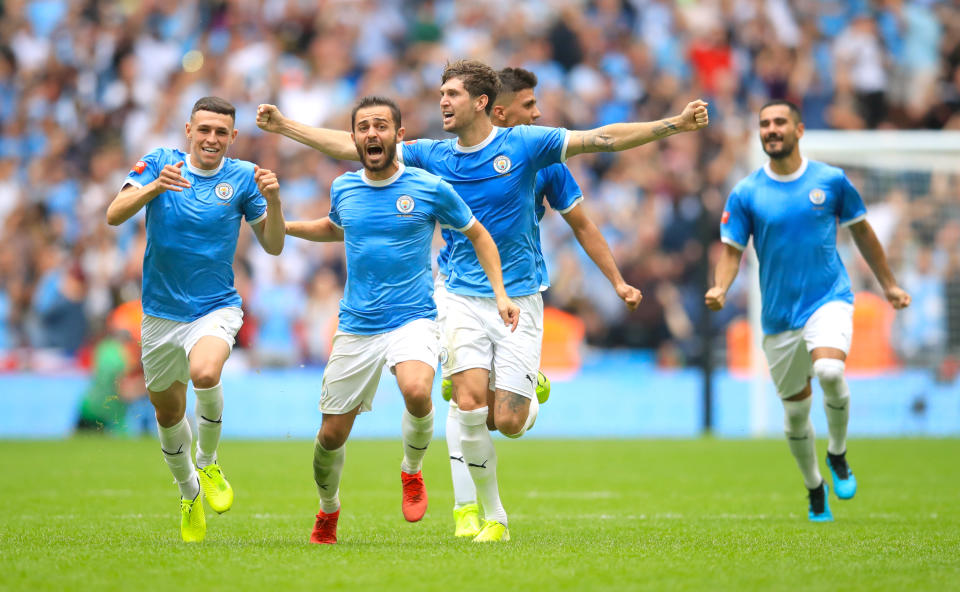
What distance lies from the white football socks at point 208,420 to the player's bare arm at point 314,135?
5.24ft

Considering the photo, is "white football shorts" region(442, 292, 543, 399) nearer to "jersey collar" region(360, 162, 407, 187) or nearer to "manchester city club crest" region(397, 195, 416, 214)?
"manchester city club crest" region(397, 195, 416, 214)

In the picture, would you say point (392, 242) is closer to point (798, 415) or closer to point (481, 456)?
point (481, 456)

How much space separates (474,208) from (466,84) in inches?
30.1

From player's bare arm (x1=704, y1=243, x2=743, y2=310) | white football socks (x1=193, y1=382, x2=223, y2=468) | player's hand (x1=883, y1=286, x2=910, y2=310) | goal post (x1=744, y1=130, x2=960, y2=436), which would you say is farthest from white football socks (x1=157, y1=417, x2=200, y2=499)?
goal post (x1=744, y1=130, x2=960, y2=436)

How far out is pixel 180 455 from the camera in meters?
8.01

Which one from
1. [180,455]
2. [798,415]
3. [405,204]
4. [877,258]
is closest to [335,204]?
[405,204]

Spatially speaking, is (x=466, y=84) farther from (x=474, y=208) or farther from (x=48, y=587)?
(x=48, y=587)

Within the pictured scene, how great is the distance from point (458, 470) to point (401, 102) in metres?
13.5

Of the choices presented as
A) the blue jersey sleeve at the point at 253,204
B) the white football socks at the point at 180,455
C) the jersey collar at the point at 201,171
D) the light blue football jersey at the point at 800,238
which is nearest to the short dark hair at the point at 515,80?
the blue jersey sleeve at the point at 253,204

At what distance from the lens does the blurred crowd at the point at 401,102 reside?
18.3 m

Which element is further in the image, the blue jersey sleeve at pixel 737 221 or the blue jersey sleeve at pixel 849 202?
the blue jersey sleeve at pixel 737 221

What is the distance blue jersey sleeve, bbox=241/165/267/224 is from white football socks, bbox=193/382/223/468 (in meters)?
1.11

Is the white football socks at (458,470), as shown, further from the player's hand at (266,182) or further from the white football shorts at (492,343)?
the player's hand at (266,182)

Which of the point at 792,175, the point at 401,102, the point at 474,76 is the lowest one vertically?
the point at 792,175
